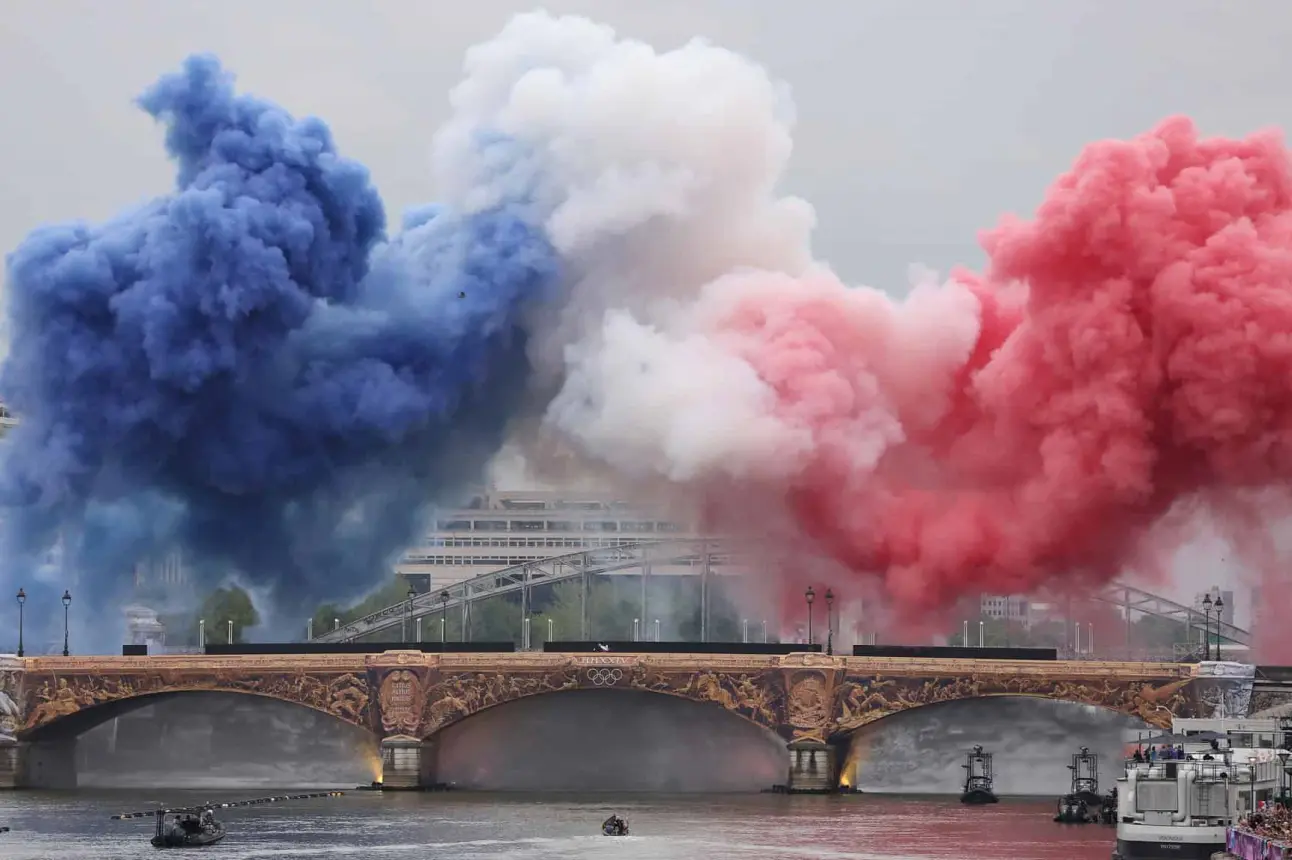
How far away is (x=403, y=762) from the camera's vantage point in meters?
169

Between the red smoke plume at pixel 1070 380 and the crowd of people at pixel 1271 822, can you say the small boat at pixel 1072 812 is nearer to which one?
the red smoke plume at pixel 1070 380

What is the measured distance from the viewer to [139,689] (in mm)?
169625

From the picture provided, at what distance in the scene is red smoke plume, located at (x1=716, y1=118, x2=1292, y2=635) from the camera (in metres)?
153

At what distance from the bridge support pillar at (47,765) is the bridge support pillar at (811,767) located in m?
46.3

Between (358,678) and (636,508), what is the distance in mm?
21500

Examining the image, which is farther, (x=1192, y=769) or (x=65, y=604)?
(x=65, y=604)

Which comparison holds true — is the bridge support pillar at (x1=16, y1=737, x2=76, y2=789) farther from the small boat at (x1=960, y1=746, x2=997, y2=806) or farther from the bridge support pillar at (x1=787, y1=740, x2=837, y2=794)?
the small boat at (x1=960, y1=746, x2=997, y2=806)

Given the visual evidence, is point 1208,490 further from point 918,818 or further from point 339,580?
point 339,580

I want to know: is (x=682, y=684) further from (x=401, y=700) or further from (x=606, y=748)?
(x=401, y=700)

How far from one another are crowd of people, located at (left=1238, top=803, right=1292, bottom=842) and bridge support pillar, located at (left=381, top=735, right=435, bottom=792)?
6600 centimetres

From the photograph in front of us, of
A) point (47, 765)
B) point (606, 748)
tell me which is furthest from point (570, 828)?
point (47, 765)

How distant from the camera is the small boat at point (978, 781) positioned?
164375 mm

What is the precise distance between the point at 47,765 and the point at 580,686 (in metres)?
35.9

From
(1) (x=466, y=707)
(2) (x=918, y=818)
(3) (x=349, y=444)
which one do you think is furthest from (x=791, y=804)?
(3) (x=349, y=444)
